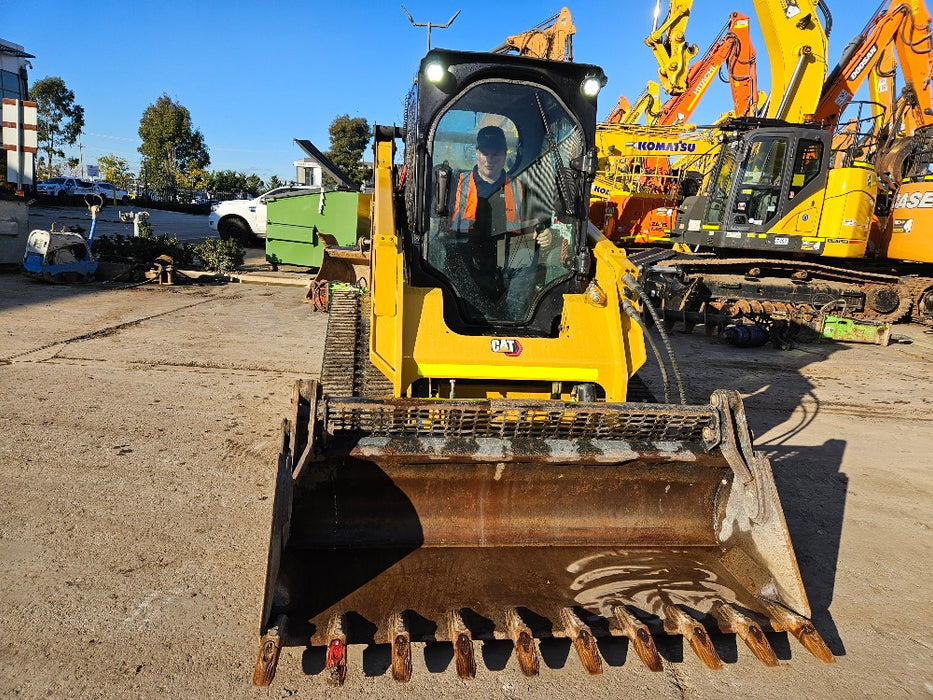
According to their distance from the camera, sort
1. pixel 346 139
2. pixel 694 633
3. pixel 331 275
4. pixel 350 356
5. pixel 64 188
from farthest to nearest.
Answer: pixel 346 139, pixel 64 188, pixel 331 275, pixel 350 356, pixel 694 633

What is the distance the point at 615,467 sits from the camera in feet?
10.4

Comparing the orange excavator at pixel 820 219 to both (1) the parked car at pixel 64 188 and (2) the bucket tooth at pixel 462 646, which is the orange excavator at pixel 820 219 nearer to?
(2) the bucket tooth at pixel 462 646

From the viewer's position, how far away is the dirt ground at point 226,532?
2498mm

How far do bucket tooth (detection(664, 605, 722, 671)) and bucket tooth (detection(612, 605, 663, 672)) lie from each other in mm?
139

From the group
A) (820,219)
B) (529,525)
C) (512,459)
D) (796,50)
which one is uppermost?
(796,50)

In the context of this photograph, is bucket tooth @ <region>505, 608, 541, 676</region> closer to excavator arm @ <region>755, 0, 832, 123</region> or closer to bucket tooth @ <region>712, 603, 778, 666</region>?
bucket tooth @ <region>712, 603, 778, 666</region>

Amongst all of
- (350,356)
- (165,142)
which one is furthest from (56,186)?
(350,356)

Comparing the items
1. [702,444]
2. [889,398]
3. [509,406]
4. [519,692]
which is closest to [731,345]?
[889,398]

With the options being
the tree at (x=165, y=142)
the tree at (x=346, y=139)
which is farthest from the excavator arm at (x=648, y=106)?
the tree at (x=165, y=142)

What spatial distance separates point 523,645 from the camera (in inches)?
96.3

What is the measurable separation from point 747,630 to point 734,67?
52.1 feet

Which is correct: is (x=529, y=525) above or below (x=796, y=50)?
below

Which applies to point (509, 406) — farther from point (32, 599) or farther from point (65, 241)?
point (65, 241)

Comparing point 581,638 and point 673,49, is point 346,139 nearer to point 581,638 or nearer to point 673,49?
point 673,49
